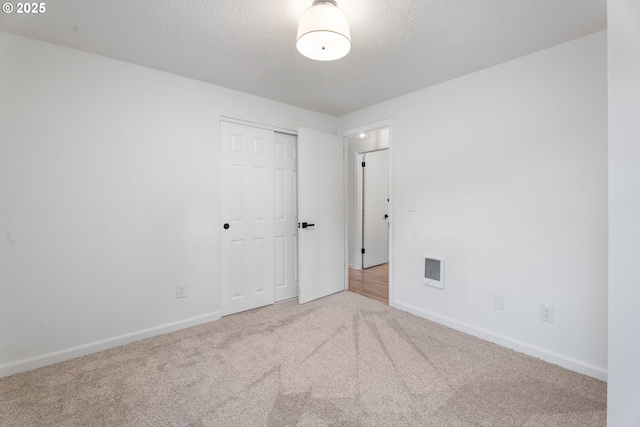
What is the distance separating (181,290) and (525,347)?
301 centimetres

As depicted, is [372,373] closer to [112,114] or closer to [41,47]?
[112,114]

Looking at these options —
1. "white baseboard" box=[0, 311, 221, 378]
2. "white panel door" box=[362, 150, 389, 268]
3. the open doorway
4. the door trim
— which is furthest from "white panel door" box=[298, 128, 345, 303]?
"white panel door" box=[362, 150, 389, 268]

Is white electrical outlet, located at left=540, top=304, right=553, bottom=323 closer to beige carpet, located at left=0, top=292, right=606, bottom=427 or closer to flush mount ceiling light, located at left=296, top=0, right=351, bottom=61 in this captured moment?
beige carpet, located at left=0, top=292, right=606, bottom=427

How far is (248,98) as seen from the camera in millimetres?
3139

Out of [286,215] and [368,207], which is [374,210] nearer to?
[368,207]

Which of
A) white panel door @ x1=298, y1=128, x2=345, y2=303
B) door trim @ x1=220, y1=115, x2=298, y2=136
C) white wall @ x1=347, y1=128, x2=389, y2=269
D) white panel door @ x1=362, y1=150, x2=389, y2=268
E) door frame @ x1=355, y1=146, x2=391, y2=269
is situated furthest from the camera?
white panel door @ x1=362, y1=150, x2=389, y2=268

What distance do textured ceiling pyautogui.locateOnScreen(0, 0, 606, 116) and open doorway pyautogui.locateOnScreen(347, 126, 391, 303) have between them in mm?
2189

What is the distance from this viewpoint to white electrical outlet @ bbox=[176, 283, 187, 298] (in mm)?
2706

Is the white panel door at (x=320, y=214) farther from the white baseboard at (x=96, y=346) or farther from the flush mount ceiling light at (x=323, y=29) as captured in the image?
the flush mount ceiling light at (x=323, y=29)

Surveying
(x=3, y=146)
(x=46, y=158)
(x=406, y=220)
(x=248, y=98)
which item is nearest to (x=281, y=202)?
(x=248, y=98)

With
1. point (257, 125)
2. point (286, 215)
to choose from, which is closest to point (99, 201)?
point (257, 125)

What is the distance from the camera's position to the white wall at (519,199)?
6.56 ft

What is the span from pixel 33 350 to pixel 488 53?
410 centimetres

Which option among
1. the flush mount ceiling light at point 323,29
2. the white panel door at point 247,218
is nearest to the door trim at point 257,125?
the white panel door at point 247,218
